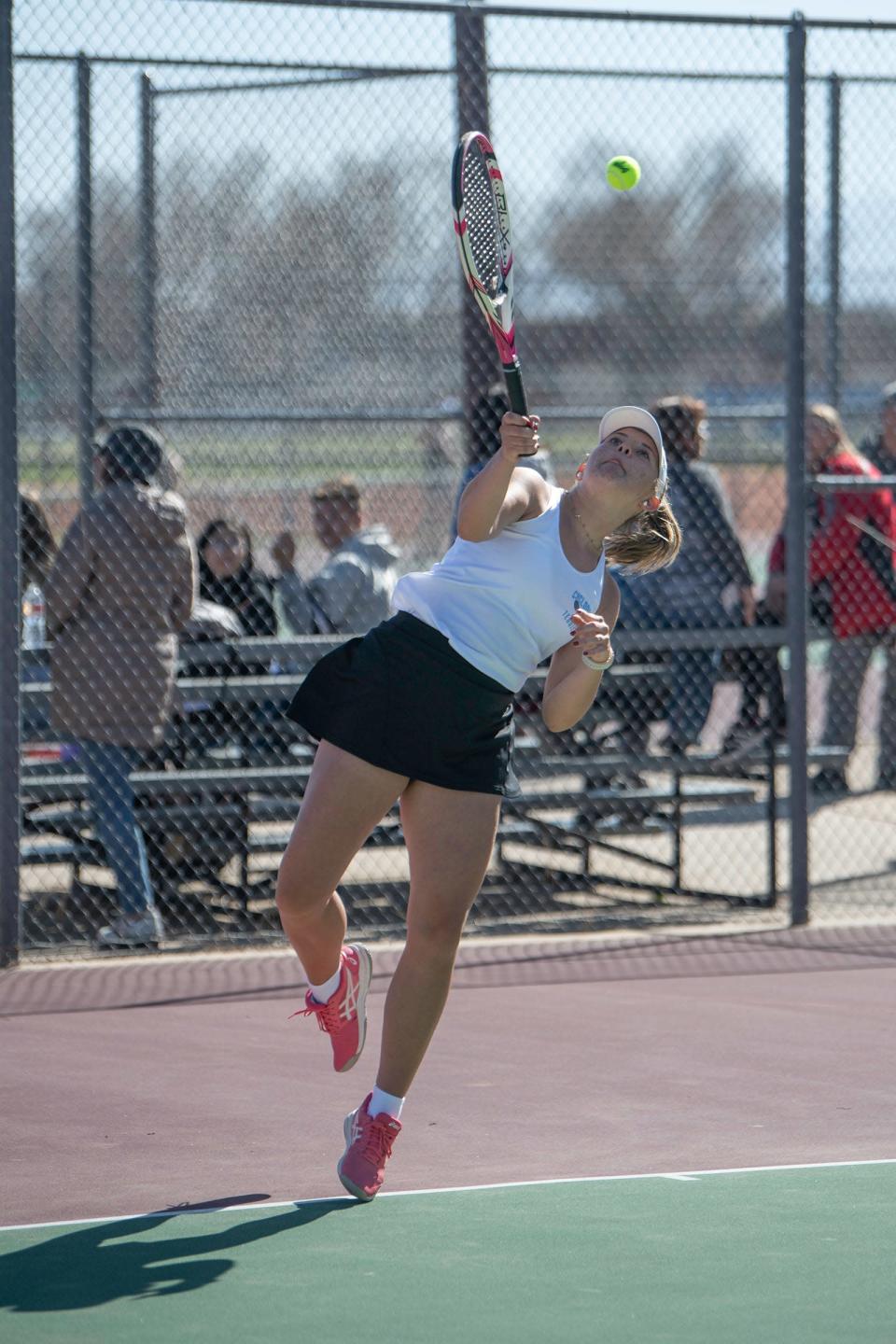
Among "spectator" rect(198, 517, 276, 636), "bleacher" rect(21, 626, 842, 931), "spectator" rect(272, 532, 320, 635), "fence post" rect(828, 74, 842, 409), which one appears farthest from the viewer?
"fence post" rect(828, 74, 842, 409)

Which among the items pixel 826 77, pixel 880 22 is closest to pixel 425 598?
pixel 880 22

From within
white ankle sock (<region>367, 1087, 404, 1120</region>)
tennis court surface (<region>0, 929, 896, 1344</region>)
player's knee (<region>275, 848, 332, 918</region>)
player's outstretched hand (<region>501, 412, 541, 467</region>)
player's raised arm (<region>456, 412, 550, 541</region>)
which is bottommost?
tennis court surface (<region>0, 929, 896, 1344</region>)

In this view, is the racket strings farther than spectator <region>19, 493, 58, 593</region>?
No

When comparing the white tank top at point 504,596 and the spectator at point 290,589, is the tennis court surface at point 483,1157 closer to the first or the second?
the white tank top at point 504,596

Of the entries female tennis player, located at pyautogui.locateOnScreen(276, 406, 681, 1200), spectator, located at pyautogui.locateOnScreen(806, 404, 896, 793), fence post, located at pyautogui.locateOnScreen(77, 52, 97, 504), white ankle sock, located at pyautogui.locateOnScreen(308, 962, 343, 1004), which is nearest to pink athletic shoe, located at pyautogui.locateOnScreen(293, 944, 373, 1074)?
white ankle sock, located at pyautogui.locateOnScreen(308, 962, 343, 1004)

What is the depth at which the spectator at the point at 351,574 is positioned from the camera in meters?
8.45

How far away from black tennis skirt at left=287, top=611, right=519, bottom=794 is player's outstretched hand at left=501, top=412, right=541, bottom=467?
0.49 meters

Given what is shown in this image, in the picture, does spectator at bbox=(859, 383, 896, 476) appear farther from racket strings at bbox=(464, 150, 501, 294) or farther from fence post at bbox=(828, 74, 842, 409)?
racket strings at bbox=(464, 150, 501, 294)

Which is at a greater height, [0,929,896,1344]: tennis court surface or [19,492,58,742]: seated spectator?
[19,492,58,742]: seated spectator

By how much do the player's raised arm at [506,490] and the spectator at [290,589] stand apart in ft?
14.0

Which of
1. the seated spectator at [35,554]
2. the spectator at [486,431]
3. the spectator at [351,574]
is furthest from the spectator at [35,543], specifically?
the spectator at [486,431]

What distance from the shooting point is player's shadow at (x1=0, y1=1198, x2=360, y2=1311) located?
12.6 ft

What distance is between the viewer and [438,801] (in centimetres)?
454

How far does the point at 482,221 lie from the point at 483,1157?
2.26 metres
